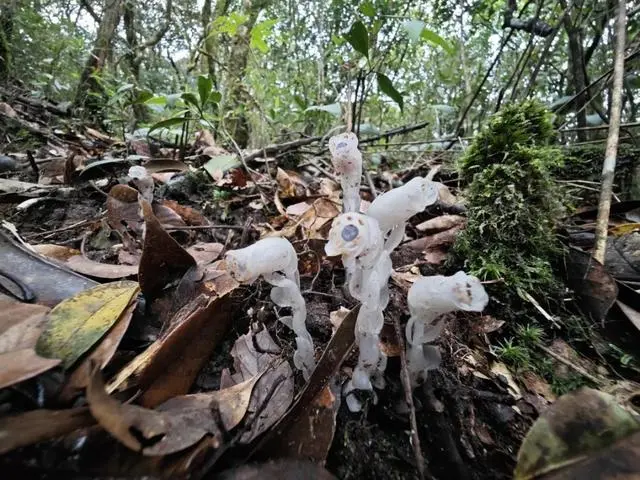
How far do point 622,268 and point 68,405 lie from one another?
62.8 inches

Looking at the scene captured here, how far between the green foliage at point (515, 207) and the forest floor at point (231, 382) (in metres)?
0.17

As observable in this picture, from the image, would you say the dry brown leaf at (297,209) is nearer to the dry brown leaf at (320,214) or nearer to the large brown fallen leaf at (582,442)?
the dry brown leaf at (320,214)

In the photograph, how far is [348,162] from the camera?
1.00m

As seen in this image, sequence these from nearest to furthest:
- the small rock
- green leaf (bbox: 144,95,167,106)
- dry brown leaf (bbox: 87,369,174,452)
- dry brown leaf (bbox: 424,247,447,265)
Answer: dry brown leaf (bbox: 87,369,174,452) < dry brown leaf (bbox: 424,247,447,265) < the small rock < green leaf (bbox: 144,95,167,106)

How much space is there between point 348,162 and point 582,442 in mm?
739

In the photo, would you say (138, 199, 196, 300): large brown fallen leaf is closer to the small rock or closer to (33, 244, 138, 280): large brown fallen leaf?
(33, 244, 138, 280): large brown fallen leaf

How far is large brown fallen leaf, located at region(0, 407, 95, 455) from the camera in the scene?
1.94 feet

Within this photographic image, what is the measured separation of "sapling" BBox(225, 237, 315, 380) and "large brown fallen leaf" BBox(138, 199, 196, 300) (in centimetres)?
35

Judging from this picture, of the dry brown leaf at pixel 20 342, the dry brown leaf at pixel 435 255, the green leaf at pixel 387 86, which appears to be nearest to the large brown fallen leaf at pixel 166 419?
the dry brown leaf at pixel 20 342

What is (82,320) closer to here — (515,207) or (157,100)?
(515,207)

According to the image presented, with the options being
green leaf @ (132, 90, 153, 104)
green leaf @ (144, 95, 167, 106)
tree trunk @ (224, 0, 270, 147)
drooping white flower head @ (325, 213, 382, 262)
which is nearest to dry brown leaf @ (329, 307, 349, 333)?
drooping white flower head @ (325, 213, 382, 262)

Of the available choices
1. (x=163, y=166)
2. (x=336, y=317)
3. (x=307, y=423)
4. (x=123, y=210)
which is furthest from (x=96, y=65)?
(x=307, y=423)

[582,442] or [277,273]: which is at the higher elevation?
[277,273]

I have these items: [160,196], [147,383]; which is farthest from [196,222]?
[147,383]
